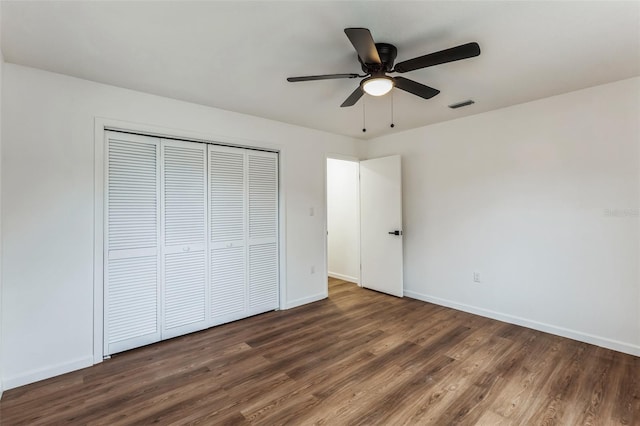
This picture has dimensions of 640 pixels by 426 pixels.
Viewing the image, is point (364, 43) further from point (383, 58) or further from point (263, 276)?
point (263, 276)

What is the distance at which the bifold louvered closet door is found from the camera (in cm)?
274

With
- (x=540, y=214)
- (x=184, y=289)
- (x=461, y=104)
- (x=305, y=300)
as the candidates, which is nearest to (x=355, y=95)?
(x=461, y=104)

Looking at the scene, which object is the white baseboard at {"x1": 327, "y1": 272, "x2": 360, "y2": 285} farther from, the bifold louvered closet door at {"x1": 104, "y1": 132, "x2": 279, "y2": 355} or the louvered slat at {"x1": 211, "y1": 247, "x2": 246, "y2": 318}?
the louvered slat at {"x1": 211, "y1": 247, "x2": 246, "y2": 318}

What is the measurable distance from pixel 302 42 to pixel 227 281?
8.61ft

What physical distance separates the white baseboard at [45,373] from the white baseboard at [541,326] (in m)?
3.85

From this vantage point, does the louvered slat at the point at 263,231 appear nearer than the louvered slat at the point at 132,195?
No

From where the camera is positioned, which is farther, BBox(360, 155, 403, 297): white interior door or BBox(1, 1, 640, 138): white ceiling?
BBox(360, 155, 403, 297): white interior door

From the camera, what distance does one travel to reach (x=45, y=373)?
2.34 meters

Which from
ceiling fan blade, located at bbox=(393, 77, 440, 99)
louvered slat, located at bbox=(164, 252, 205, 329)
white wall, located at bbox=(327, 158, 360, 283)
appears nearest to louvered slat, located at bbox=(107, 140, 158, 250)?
louvered slat, located at bbox=(164, 252, 205, 329)

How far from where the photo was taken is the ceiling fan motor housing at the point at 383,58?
2.01 metres

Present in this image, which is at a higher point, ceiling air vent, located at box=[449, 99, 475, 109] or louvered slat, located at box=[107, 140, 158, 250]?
ceiling air vent, located at box=[449, 99, 475, 109]

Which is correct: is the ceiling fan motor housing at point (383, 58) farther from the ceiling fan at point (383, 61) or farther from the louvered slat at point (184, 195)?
the louvered slat at point (184, 195)

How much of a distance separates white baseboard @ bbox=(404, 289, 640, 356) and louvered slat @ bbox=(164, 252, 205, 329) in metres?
2.94

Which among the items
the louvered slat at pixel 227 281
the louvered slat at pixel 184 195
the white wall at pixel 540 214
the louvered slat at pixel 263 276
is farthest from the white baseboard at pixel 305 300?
the louvered slat at pixel 184 195
